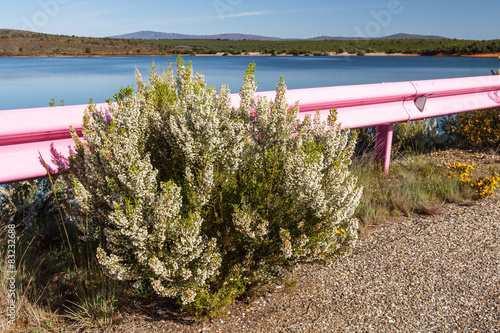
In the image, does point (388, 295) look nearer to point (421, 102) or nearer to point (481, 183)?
point (481, 183)

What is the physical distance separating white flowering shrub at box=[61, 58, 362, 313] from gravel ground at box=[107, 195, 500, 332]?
0.24m

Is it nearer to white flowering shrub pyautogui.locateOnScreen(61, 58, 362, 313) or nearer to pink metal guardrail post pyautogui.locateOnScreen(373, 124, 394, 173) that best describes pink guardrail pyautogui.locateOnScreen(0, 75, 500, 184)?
pink metal guardrail post pyautogui.locateOnScreen(373, 124, 394, 173)

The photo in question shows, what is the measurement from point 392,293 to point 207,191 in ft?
5.07

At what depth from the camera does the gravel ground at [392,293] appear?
2500 mm

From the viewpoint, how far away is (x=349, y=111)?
4.89 metres

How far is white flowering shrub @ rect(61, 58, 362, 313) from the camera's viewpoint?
2232 millimetres

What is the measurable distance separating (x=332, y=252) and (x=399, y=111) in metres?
3.30

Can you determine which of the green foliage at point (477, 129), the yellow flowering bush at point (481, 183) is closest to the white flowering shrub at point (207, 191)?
the yellow flowering bush at point (481, 183)

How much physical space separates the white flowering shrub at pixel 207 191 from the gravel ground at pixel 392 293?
24 centimetres

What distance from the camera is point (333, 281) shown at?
9.84 ft

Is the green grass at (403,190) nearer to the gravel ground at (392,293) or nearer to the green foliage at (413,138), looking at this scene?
the gravel ground at (392,293)

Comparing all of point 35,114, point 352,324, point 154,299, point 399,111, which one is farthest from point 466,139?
point 35,114

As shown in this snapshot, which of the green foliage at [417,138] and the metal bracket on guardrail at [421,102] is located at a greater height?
the metal bracket on guardrail at [421,102]

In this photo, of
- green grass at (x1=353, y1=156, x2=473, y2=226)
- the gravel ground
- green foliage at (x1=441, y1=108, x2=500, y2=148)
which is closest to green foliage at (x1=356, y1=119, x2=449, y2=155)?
green foliage at (x1=441, y1=108, x2=500, y2=148)
